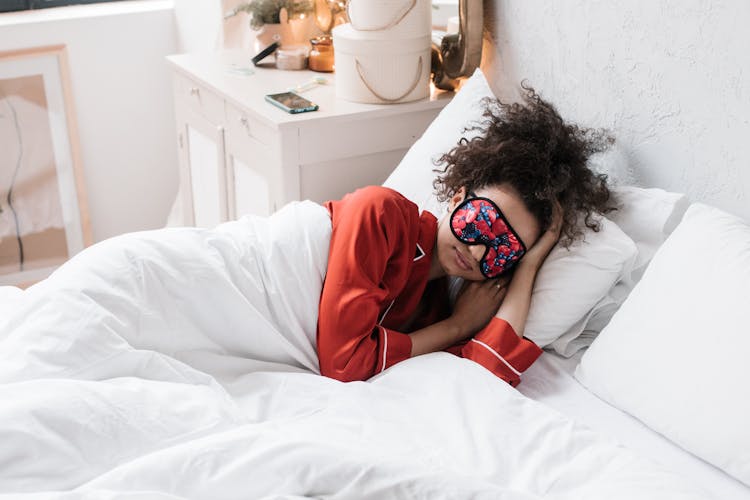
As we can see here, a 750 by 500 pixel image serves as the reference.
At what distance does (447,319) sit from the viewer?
173 cm

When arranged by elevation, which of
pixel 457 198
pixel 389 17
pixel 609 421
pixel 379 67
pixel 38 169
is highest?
pixel 389 17

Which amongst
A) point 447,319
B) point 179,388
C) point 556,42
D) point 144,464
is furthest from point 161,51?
point 144,464

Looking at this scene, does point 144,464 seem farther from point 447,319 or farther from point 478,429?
point 447,319

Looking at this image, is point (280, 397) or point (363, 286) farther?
point (363, 286)

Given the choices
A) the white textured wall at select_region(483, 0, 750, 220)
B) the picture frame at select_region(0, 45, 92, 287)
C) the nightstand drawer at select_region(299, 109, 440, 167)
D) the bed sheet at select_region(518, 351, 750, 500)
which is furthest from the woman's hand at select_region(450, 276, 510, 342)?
the picture frame at select_region(0, 45, 92, 287)

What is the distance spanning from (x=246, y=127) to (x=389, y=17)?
0.48 metres

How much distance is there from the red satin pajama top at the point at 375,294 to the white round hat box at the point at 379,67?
23.6 inches

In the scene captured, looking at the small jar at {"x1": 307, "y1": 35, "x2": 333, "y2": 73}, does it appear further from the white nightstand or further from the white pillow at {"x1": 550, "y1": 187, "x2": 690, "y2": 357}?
the white pillow at {"x1": 550, "y1": 187, "x2": 690, "y2": 357}

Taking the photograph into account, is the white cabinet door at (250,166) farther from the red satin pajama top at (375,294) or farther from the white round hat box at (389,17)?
the red satin pajama top at (375,294)

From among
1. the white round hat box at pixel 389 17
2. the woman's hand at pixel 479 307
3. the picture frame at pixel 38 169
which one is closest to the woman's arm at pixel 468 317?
the woman's hand at pixel 479 307

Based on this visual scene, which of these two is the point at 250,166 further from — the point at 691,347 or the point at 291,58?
the point at 691,347

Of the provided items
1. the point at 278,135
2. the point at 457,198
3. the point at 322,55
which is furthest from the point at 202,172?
the point at 457,198

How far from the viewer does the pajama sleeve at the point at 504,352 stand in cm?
159

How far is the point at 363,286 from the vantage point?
5.22ft
